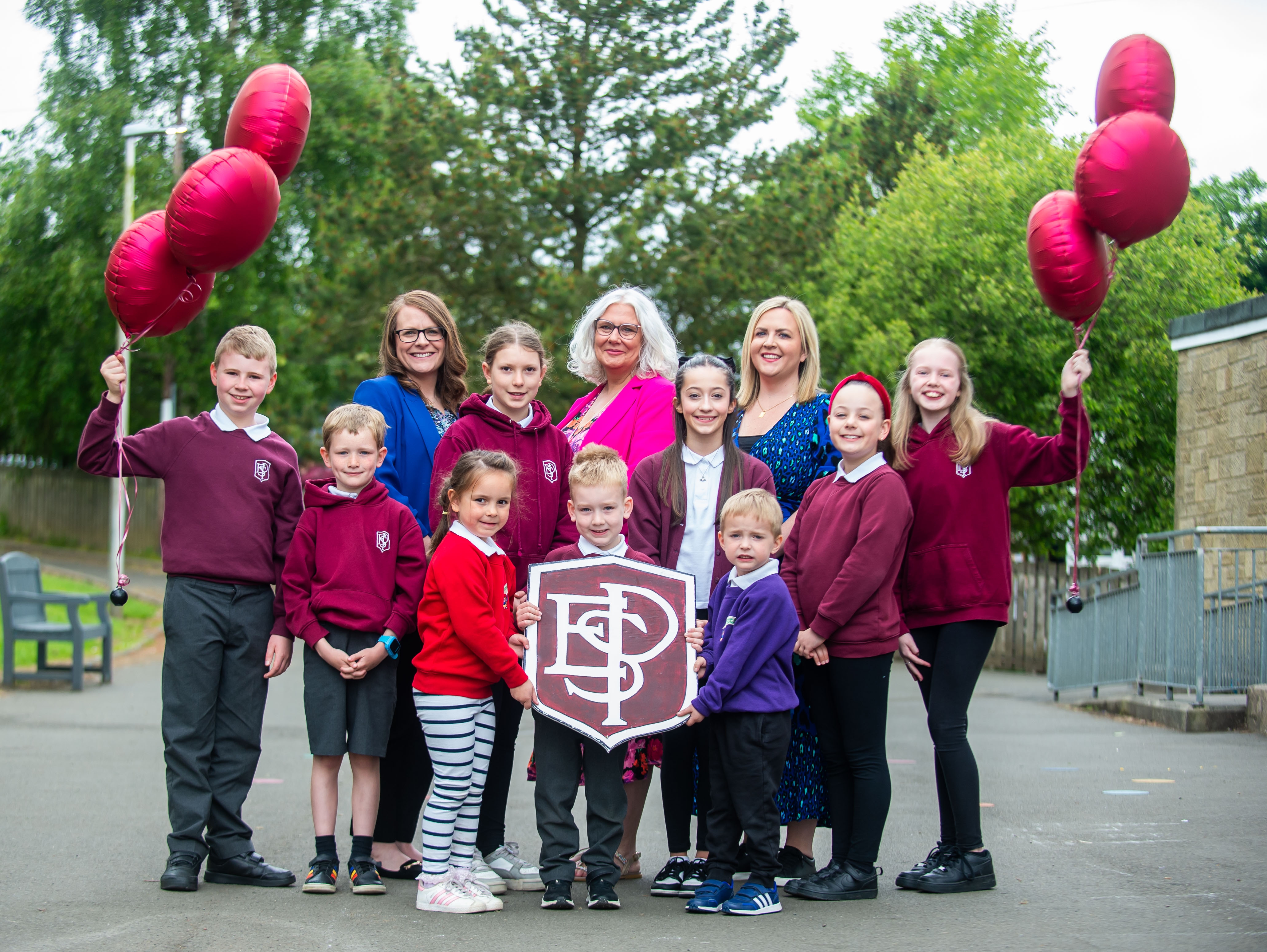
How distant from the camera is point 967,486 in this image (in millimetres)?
5121

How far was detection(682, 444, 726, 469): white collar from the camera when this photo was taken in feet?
17.1

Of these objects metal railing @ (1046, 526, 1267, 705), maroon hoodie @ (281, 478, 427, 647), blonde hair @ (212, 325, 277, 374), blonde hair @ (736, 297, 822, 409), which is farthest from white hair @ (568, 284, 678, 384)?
metal railing @ (1046, 526, 1267, 705)

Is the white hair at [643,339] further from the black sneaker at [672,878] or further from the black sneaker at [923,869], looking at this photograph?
the black sneaker at [923,869]

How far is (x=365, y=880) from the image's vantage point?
193 inches

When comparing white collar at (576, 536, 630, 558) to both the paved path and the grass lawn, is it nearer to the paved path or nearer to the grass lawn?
the paved path

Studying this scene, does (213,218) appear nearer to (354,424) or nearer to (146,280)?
(146,280)

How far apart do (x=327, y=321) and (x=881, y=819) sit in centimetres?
2312

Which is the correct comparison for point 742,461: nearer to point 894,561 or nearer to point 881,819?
point 894,561

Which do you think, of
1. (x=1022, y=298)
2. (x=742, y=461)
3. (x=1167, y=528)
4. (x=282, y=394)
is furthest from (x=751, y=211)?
(x=742, y=461)

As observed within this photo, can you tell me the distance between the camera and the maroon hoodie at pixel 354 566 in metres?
5.01

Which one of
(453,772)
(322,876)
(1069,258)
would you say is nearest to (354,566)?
(453,772)

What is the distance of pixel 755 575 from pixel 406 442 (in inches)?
64.6

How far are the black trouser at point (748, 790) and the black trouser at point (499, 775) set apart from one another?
90 centimetres

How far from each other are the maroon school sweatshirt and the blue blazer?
0.47 meters
